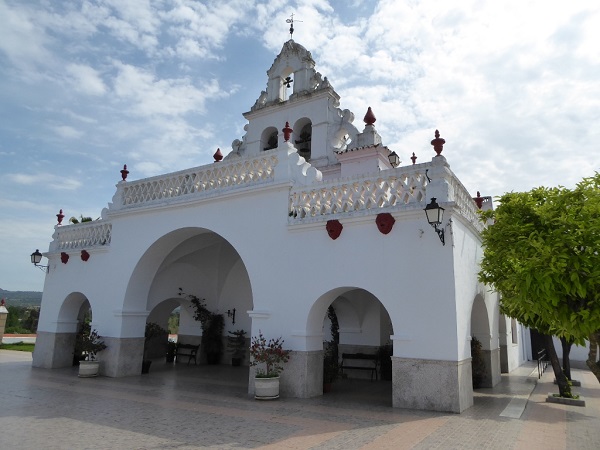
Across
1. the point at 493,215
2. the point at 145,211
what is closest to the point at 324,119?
the point at 145,211

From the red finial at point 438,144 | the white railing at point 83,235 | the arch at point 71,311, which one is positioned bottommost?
the arch at point 71,311

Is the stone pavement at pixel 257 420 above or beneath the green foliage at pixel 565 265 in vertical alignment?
beneath

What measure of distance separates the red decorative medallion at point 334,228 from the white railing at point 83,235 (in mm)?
7773

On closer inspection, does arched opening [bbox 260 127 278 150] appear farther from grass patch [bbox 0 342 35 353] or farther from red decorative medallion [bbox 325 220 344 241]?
grass patch [bbox 0 342 35 353]

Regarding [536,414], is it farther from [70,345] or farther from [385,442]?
[70,345]

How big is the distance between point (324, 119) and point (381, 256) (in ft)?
23.3

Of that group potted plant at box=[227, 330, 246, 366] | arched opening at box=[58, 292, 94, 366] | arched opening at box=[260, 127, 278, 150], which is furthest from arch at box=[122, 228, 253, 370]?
arched opening at box=[260, 127, 278, 150]

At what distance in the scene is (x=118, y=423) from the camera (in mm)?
6930

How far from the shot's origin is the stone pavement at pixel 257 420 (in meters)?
5.88

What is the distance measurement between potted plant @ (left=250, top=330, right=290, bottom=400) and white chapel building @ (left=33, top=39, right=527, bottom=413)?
211 mm

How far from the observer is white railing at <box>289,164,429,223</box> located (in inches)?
332

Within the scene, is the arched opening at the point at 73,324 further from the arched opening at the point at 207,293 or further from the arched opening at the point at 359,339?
the arched opening at the point at 359,339

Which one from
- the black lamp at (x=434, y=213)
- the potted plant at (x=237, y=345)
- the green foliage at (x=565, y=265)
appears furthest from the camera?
the potted plant at (x=237, y=345)

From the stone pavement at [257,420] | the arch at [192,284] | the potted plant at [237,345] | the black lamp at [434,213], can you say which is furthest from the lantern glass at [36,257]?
the black lamp at [434,213]
